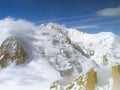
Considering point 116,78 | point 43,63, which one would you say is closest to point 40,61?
point 43,63

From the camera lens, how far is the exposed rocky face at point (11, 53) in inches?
184

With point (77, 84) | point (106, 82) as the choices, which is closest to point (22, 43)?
point (77, 84)

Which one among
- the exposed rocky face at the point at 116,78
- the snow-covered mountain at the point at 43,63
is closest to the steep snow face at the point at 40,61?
the snow-covered mountain at the point at 43,63

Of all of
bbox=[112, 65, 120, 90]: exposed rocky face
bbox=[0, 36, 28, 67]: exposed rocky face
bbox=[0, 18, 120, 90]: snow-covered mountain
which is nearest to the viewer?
bbox=[112, 65, 120, 90]: exposed rocky face

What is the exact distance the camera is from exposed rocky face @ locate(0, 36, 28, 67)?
15.3ft

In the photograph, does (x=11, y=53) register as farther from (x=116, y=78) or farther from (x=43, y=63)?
(x=116, y=78)

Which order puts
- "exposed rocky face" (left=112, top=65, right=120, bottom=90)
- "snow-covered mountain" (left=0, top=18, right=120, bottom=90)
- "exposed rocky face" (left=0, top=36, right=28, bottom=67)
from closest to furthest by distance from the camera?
1. "exposed rocky face" (left=112, top=65, right=120, bottom=90)
2. "snow-covered mountain" (left=0, top=18, right=120, bottom=90)
3. "exposed rocky face" (left=0, top=36, right=28, bottom=67)

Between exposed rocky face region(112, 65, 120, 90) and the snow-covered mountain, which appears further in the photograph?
the snow-covered mountain

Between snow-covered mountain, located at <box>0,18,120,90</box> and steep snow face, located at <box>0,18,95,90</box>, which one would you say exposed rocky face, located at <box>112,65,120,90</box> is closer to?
snow-covered mountain, located at <box>0,18,120,90</box>

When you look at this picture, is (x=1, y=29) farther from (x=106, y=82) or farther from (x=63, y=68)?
(x=106, y=82)

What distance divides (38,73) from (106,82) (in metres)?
2.29

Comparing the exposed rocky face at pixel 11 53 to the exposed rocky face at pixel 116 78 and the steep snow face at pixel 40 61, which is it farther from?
the exposed rocky face at pixel 116 78

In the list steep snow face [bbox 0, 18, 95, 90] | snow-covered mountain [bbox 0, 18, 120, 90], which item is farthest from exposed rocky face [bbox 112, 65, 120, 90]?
steep snow face [bbox 0, 18, 95, 90]

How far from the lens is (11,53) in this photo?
4848mm
